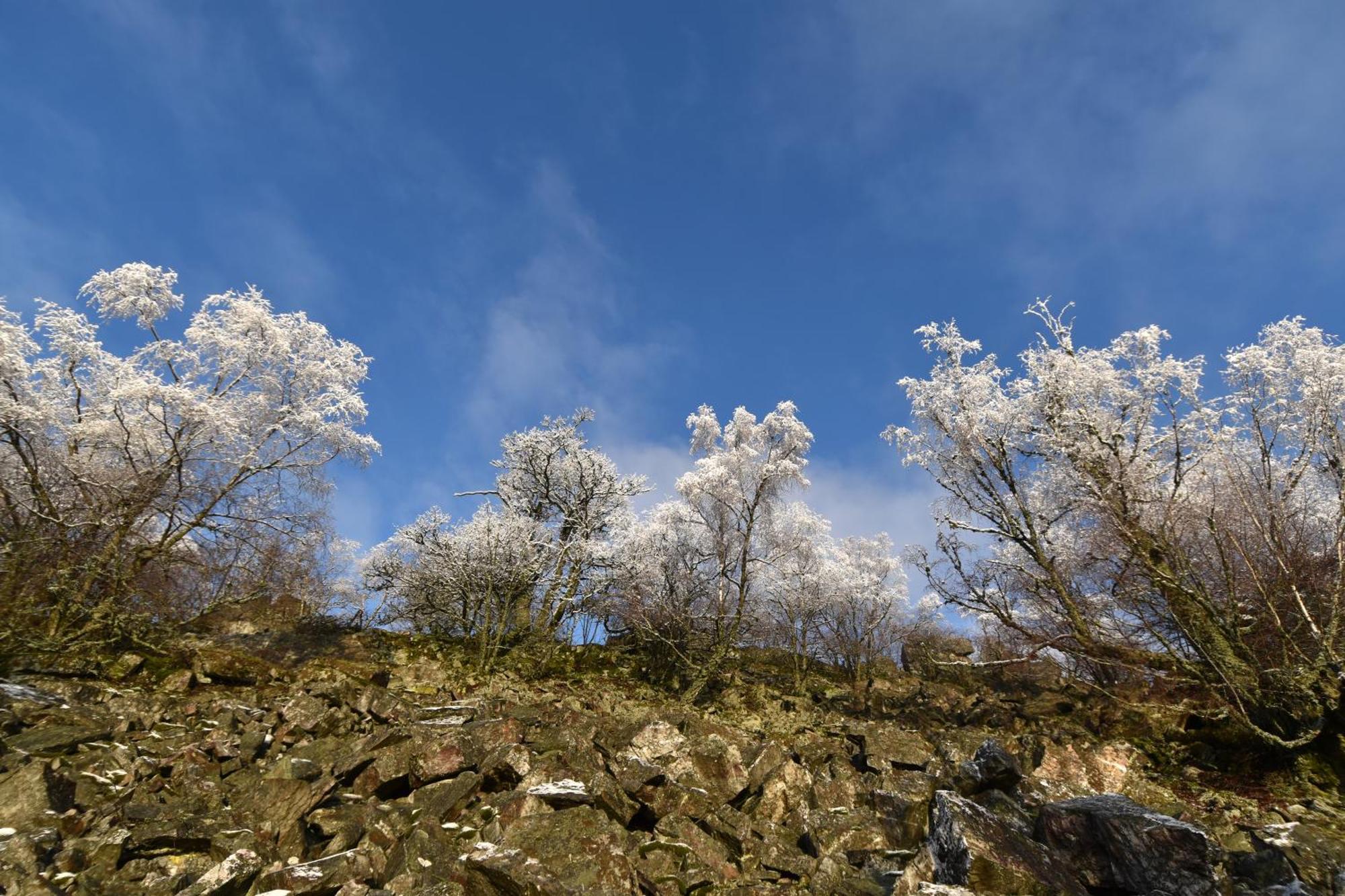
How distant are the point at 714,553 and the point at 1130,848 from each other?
54.7 ft

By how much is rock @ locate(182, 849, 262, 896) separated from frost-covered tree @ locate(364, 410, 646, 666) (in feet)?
41.3

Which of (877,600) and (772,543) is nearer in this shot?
(772,543)

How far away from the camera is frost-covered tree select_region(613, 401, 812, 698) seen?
2028 centimetres

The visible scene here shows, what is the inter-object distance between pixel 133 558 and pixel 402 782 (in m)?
11.8

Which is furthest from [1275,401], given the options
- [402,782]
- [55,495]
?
[55,495]

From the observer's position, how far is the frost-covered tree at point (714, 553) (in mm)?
20281

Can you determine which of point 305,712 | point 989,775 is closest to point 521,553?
point 305,712

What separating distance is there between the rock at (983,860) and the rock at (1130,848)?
1.09 feet

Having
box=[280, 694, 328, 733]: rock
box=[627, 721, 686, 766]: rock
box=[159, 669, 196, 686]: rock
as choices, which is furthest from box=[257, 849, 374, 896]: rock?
box=[159, 669, 196, 686]: rock

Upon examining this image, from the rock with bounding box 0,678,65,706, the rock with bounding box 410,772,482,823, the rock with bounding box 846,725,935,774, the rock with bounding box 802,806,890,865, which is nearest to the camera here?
the rock with bounding box 802,806,890,865

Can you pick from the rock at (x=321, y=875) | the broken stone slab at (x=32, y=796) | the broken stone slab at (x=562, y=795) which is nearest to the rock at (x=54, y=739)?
the broken stone slab at (x=32, y=796)

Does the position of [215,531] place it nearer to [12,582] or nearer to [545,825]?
[12,582]

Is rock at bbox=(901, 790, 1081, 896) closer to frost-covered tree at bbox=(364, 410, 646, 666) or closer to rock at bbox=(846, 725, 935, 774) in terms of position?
rock at bbox=(846, 725, 935, 774)

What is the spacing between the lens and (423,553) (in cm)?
2261
